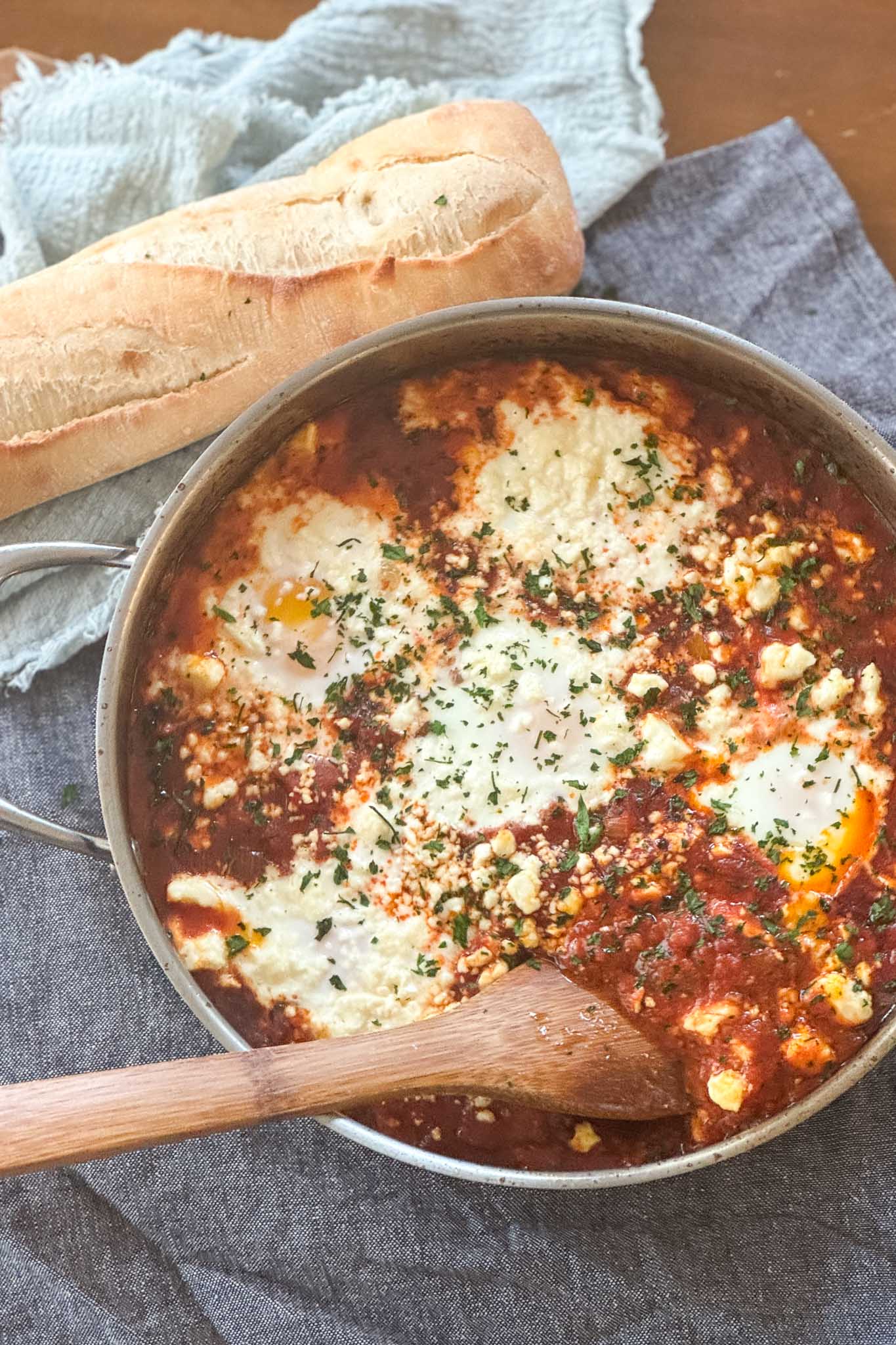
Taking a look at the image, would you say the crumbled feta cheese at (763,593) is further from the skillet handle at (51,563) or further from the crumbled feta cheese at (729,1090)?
the skillet handle at (51,563)

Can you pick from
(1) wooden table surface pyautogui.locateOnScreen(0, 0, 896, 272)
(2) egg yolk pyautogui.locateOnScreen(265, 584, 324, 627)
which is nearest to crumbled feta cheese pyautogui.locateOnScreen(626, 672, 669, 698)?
(2) egg yolk pyautogui.locateOnScreen(265, 584, 324, 627)

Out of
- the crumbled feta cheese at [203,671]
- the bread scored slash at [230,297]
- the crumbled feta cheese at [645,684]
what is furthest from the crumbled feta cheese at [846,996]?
the bread scored slash at [230,297]

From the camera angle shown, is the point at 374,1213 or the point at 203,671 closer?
the point at 203,671

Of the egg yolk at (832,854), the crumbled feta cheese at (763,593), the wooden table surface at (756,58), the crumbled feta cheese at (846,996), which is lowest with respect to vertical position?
the crumbled feta cheese at (846,996)

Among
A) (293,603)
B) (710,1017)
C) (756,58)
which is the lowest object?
(710,1017)

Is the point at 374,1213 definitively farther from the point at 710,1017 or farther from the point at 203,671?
the point at 203,671

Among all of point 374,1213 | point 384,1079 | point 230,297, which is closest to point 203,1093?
point 384,1079
